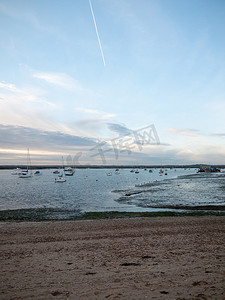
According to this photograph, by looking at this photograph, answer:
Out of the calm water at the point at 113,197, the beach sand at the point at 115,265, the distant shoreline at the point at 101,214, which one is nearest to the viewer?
the beach sand at the point at 115,265

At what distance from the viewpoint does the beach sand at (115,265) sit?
5.64m

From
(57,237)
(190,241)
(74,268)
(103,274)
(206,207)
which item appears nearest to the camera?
(103,274)

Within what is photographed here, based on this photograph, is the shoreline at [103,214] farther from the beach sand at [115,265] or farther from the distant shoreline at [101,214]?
the beach sand at [115,265]

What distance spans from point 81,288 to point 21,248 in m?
5.34

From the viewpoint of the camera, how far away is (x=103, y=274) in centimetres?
673

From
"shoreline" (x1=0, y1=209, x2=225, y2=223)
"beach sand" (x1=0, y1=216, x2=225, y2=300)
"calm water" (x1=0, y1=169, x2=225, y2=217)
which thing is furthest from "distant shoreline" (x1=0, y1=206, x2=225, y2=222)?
"beach sand" (x1=0, y1=216, x2=225, y2=300)

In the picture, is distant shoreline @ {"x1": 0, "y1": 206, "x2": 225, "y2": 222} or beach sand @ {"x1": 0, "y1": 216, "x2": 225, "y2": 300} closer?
beach sand @ {"x1": 0, "y1": 216, "x2": 225, "y2": 300}

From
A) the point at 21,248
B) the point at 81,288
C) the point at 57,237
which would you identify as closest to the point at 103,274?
the point at 81,288

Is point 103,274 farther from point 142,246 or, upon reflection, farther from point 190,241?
point 190,241

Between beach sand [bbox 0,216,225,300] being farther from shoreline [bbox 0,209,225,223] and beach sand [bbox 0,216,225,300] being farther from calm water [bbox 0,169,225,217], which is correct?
calm water [bbox 0,169,225,217]

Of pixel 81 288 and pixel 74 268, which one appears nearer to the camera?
pixel 81 288

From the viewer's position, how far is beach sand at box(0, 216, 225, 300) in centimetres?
564

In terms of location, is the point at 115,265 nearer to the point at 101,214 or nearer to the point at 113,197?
the point at 101,214

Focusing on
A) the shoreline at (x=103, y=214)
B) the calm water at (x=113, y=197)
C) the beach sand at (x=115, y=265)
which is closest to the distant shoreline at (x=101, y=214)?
the shoreline at (x=103, y=214)
